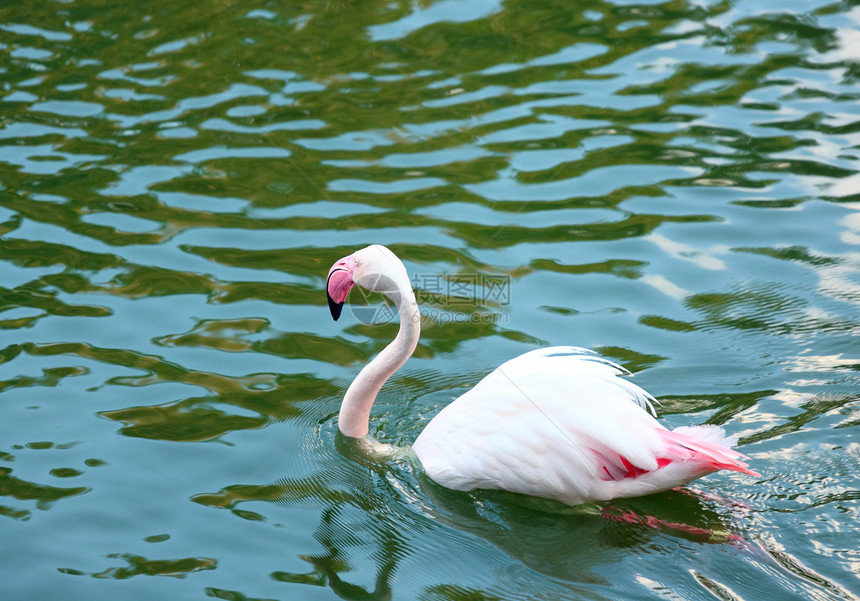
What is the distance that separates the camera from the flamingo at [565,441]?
368 centimetres

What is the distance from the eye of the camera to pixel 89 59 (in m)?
8.67

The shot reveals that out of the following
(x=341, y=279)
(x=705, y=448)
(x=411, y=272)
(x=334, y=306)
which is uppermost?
(x=341, y=279)

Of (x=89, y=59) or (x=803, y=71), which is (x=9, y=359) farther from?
(x=803, y=71)

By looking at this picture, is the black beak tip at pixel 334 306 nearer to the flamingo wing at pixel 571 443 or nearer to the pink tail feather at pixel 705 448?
the flamingo wing at pixel 571 443

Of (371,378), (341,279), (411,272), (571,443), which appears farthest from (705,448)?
(411,272)

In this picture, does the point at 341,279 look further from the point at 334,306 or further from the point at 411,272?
the point at 411,272

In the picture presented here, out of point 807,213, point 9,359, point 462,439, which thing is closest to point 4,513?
point 9,359

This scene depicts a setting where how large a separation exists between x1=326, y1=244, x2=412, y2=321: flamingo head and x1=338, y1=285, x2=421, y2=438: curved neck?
9cm

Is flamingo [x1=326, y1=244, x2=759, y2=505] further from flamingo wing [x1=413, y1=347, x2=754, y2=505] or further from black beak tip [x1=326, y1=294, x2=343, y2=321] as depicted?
black beak tip [x1=326, y1=294, x2=343, y2=321]

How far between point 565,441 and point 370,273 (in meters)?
1.17

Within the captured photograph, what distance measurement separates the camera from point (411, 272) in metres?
5.75

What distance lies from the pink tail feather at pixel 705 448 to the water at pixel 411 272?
0.90 ft

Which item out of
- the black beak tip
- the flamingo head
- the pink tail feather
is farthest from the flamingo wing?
the black beak tip

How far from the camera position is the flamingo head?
411 centimetres
